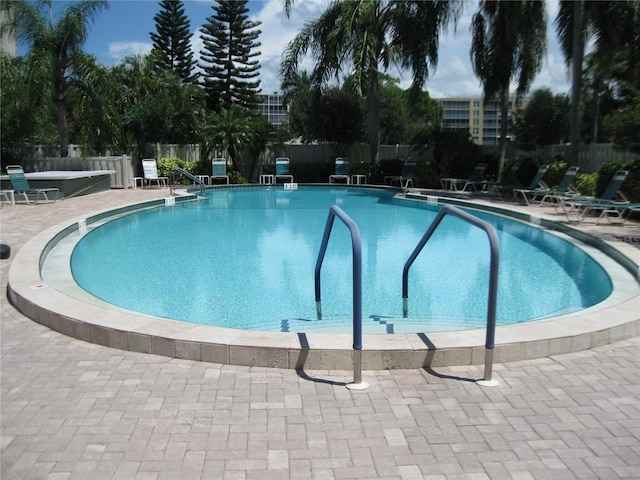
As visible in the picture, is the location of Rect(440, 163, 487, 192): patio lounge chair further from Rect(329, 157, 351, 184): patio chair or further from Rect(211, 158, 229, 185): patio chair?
Rect(211, 158, 229, 185): patio chair

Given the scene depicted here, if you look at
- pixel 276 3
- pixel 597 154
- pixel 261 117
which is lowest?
Result: pixel 597 154

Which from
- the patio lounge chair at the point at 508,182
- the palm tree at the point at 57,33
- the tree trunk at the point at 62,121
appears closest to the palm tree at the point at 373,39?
the patio lounge chair at the point at 508,182

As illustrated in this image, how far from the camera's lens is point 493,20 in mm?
15953

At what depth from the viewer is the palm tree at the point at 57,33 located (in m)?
17.1

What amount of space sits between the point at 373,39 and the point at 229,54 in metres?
18.3

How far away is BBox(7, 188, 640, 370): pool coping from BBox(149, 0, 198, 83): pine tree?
31667mm

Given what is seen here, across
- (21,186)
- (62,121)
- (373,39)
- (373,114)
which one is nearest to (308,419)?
(21,186)

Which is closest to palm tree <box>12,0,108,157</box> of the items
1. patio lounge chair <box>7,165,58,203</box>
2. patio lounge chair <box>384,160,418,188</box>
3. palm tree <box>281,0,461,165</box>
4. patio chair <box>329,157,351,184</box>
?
patio lounge chair <box>7,165,58,203</box>

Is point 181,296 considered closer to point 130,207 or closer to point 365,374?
point 365,374

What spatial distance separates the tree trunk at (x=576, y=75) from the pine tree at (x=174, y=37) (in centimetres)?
2512

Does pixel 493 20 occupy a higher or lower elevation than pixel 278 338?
higher

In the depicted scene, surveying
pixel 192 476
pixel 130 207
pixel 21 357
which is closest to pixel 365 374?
pixel 192 476

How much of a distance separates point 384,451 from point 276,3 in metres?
17.6

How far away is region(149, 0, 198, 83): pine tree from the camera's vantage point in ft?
109
